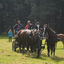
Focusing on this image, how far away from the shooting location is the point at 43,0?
32250 millimetres

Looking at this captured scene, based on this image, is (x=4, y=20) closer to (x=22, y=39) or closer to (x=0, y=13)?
(x=0, y=13)

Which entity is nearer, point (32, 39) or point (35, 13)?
point (32, 39)

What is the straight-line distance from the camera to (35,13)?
31.2 meters

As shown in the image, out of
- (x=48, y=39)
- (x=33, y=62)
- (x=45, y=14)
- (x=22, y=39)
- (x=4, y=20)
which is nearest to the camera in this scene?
(x=33, y=62)

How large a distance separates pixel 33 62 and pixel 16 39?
150 inches

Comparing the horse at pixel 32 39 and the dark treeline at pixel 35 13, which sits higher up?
the dark treeline at pixel 35 13

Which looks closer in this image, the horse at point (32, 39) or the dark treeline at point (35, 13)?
the horse at point (32, 39)

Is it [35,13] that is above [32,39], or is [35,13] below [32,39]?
above

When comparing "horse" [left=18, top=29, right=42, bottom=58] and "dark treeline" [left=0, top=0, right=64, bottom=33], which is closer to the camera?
"horse" [left=18, top=29, right=42, bottom=58]

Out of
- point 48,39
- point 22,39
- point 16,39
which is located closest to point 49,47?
point 48,39

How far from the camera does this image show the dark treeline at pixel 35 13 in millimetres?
29688

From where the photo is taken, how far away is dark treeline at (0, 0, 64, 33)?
29.7 metres

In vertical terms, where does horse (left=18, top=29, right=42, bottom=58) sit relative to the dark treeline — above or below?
below

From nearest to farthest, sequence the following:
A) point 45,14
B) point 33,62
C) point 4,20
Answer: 1. point 33,62
2. point 45,14
3. point 4,20
